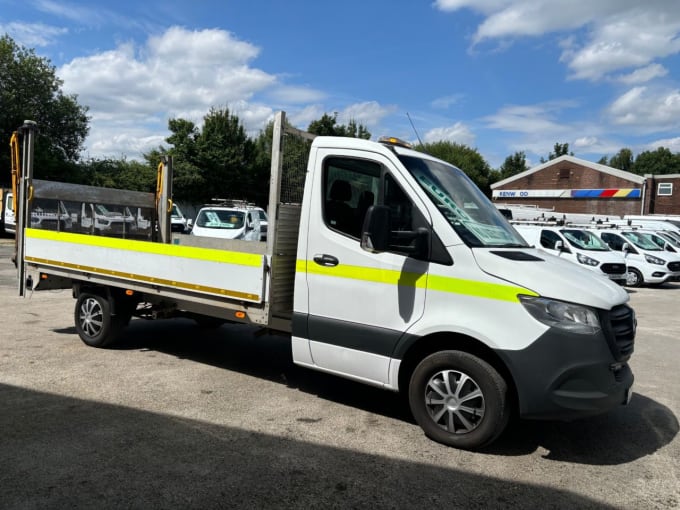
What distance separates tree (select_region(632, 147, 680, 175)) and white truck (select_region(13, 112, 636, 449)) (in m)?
85.1

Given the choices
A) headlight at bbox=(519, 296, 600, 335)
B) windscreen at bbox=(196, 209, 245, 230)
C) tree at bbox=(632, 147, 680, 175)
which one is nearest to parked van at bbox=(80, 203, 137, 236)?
headlight at bbox=(519, 296, 600, 335)

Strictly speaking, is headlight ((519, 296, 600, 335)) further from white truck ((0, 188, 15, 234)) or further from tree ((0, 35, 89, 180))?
tree ((0, 35, 89, 180))

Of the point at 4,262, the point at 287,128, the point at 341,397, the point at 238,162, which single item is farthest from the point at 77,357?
the point at 238,162

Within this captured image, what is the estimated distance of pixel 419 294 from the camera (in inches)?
171

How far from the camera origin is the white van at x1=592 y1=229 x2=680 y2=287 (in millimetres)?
17438

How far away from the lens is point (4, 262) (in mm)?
16281

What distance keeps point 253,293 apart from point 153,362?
2.12m

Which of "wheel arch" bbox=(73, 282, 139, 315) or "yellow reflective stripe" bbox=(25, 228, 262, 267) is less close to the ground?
"yellow reflective stripe" bbox=(25, 228, 262, 267)

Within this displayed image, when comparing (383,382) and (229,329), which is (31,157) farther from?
(383,382)

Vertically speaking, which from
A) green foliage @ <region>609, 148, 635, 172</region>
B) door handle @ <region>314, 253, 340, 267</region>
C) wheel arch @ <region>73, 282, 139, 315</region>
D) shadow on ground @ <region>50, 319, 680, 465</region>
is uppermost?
green foliage @ <region>609, 148, 635, 172</region>

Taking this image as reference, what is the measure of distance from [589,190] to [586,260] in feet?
105

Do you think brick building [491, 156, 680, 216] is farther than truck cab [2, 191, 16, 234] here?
Yes

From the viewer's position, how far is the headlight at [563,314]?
389cm

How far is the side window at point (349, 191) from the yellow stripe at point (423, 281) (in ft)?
1.07
